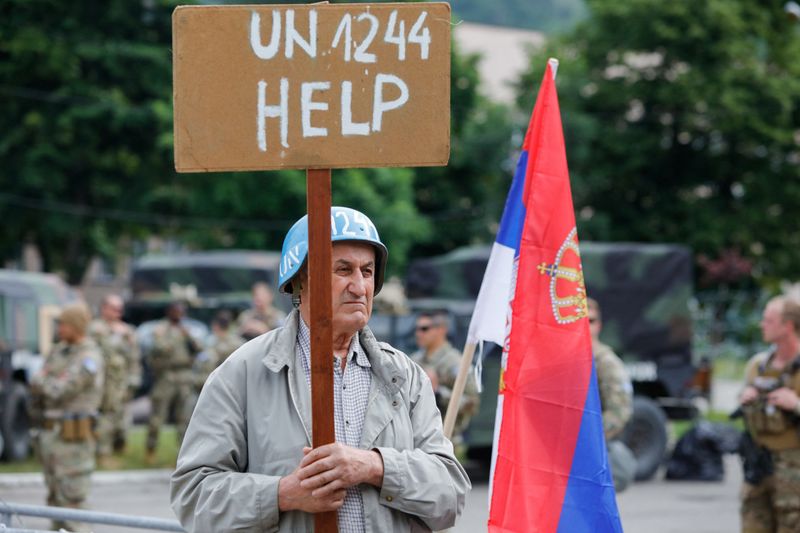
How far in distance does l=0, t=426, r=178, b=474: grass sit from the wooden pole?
12.3 meters

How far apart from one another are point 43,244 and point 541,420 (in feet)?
104

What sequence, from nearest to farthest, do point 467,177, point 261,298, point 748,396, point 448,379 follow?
1. point 748,396
2. point 448,379
3. point 261,298
4. point 467,177

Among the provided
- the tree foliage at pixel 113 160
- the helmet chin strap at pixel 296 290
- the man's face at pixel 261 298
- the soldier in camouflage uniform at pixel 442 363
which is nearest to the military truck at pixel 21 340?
the man's face at pixel 261 298

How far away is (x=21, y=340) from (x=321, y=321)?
557 inches

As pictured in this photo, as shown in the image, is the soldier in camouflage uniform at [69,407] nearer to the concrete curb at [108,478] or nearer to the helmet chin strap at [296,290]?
the concrete curb at [108,478]

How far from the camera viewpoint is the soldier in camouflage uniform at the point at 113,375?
51.0 ft

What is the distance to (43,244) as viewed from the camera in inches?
1405

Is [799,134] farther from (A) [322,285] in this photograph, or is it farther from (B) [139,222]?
(A) [322,285]

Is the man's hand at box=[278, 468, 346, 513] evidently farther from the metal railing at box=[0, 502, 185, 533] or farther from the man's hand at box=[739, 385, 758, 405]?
the man's hand at box=[739, 385, 758, 405]

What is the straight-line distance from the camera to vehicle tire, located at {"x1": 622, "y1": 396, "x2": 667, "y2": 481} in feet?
51.6

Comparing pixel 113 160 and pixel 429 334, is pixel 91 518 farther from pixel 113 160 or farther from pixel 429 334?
pixel 113 160

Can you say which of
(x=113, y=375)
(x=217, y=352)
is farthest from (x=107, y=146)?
(x=217, y=352)

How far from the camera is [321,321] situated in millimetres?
3504

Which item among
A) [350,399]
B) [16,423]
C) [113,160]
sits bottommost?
[16,423]
